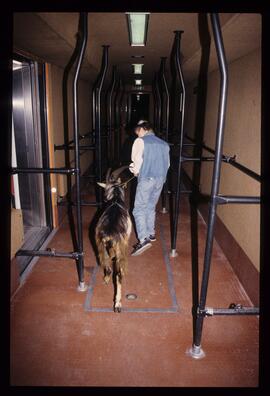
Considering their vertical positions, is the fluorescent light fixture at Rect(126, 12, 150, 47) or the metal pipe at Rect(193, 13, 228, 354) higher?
the fluorescent light fixture at Rect(126, 12, 150, 47)

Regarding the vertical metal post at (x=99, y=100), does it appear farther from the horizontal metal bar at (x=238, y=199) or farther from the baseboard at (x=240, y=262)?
the horizontal metal bar at (x=238, y=199)

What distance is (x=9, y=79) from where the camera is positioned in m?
1.46

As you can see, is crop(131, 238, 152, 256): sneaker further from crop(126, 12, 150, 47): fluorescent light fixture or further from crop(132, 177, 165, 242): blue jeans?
crop(126, 12, 150, 47): fluorescent light fixture

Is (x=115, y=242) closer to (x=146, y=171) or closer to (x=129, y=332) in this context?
(x=129, y=332)

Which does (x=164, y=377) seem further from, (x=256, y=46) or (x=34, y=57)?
(x=34, y=57)

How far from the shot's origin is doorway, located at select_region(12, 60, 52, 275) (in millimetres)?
4582

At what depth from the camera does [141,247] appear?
4691mm

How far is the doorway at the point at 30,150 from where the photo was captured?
4582mm

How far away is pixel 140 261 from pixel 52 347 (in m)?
1.95

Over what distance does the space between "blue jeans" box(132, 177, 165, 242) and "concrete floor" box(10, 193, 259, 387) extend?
62 cm

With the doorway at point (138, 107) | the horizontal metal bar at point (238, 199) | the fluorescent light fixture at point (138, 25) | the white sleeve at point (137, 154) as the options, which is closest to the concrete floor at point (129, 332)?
the white sleeve at point (137, 154)

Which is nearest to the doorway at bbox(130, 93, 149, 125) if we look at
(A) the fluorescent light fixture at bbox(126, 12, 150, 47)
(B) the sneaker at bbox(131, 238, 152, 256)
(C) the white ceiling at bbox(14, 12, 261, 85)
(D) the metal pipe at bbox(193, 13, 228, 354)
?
(C) the white ceiling at bbox(14, 12, 261, 85)

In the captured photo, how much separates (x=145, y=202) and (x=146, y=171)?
54 cm
